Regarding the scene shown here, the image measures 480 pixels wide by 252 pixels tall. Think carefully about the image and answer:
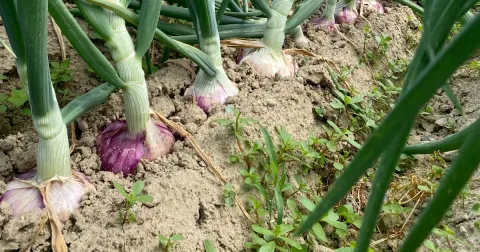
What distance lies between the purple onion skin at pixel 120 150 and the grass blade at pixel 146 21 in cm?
22

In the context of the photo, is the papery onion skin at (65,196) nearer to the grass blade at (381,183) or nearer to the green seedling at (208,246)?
the green seedling at (208,246)

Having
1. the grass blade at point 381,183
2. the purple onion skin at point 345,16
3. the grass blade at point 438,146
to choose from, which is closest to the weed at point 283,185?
the grass blade at point 438,146

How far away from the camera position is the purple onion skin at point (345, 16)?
2217 millimetres

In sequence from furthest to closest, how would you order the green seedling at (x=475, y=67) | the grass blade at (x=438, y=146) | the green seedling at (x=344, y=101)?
the green seedling at (x=475, y=67), the green seedling at (x=344, y=101), the grass blade at (x=438, y=146)

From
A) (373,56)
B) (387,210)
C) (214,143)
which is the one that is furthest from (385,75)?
(214,143)

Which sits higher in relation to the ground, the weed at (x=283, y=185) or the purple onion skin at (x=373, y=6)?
the purple onion skin at (x=373, y=6)

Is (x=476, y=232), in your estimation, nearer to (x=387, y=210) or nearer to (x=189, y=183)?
(x=387, y=210)

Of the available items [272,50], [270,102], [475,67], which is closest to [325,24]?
[272,50]

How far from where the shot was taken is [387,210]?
1.25m

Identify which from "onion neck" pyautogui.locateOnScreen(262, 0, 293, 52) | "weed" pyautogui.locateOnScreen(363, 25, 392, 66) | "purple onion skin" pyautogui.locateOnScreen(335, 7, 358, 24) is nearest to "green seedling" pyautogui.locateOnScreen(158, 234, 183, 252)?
"onion neck" pyautogui.locateOnScreen(262, 0, 293, 52)

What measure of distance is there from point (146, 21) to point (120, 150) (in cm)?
32

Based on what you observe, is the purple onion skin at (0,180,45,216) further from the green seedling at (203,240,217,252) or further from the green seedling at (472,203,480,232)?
the green seedling at (472,203,480,232)

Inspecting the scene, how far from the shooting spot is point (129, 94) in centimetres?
117

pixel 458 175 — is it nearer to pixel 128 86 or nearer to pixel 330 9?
pixel 128 86
